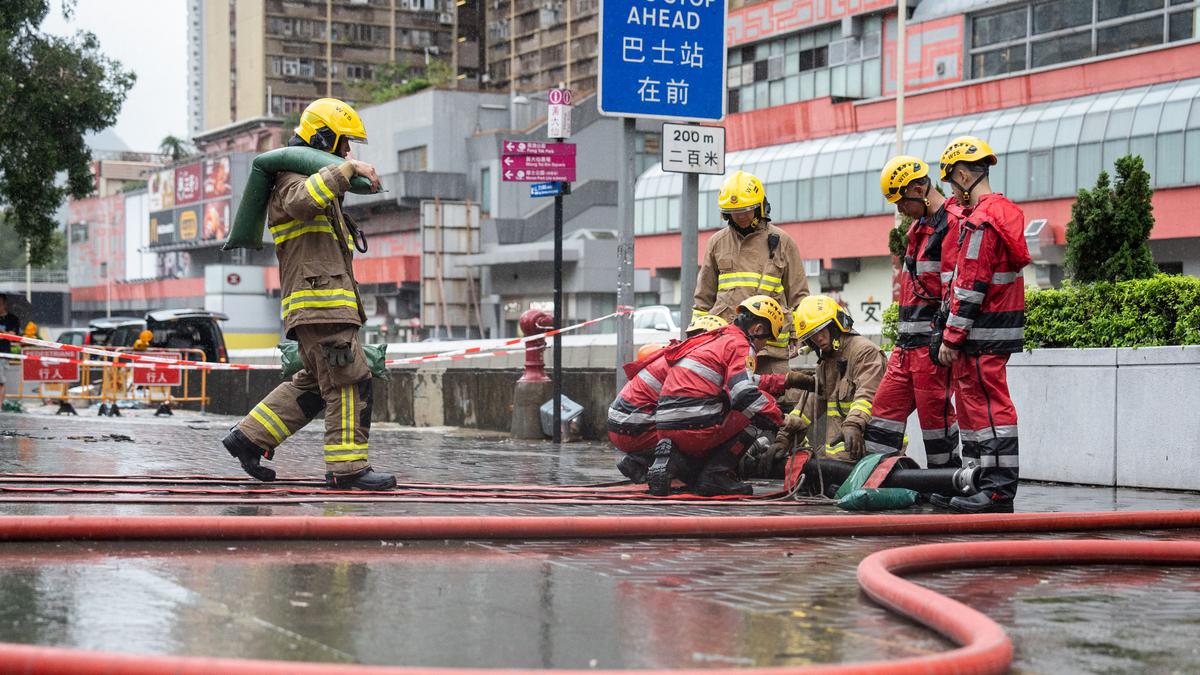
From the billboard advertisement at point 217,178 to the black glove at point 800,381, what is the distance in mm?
86044

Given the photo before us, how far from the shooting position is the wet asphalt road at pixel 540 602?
4.01 meters

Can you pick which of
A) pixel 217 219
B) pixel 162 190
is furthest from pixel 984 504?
pixel 162 190

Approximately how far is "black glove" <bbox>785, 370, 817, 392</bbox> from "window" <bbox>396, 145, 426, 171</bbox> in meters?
64.3

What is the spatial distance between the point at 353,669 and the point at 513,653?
2.42 feet

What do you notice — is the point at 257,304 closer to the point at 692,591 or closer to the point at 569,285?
the point at 569,285

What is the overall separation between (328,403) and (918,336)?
304 cm

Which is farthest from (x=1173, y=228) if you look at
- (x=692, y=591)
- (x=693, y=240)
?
(x=692, y=591)

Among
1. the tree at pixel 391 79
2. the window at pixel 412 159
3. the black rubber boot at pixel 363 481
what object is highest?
the tree at pixel 391 79

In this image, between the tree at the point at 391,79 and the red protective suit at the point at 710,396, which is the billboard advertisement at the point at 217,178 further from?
the red protective suit at the point at 710,396

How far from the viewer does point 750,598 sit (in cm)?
497

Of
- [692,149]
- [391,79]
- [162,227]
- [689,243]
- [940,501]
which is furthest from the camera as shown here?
[391,79]

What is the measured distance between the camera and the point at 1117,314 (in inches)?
379

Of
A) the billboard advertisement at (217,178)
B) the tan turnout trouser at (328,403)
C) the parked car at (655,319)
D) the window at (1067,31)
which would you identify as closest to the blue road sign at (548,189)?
the tan turnout trouser at (328,403)

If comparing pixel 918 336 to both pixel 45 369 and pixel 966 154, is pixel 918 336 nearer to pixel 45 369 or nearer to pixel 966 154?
pixel 966 154
